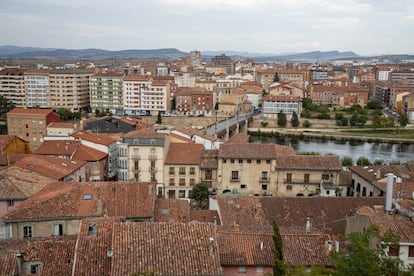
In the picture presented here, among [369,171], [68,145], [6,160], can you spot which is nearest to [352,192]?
[369,171]

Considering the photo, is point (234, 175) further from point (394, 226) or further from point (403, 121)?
point (403, 121)

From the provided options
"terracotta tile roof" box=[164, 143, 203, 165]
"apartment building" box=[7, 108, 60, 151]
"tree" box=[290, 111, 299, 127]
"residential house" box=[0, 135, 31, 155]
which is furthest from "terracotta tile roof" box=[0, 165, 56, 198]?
"tree" box=[290, 111, 299, 127]

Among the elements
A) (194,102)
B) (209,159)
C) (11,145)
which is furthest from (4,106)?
(209,159)

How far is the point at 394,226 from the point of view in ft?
37.8

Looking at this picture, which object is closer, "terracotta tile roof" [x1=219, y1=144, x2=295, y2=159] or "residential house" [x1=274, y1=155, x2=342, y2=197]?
"residential house" [x1=274, y1=155, x2=342, y2=197]

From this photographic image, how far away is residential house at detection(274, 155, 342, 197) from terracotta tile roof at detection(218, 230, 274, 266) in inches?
567

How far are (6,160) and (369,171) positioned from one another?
19.8 meters

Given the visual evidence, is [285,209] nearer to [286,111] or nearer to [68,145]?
Result: [68,145]

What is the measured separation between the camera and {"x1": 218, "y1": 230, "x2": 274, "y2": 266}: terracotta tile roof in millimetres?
10758

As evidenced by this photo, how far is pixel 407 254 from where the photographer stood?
36.6 feet

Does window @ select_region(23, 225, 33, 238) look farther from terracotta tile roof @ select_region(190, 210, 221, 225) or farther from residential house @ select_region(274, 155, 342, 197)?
residential house @ select_region(274, 155, 342, 197)

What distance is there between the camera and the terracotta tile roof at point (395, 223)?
11133mm

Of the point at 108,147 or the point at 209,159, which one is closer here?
the point at 209,159

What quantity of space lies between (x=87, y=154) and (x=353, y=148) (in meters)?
36.0
